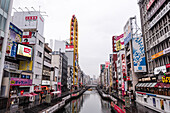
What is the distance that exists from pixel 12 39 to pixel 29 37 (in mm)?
7412

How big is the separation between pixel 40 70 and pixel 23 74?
1053 cm

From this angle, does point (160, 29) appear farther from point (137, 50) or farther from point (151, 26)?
point (137, 50)

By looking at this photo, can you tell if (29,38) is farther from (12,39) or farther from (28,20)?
(28,20)

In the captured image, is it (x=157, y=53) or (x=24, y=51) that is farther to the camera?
(x=157, y=53)

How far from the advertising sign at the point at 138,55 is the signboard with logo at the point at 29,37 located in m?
39.1

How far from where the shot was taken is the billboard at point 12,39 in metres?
35.2

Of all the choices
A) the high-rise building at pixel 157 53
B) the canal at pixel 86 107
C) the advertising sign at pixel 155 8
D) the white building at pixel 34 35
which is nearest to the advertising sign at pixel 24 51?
the white building at pixel 34 35

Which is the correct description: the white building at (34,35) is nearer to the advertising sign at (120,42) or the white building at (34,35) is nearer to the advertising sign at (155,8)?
the advertising sign at (155,8)

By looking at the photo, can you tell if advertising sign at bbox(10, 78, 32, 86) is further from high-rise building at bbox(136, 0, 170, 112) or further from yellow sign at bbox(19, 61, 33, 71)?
high-rise building at bbox(136, 0, 170, 112)

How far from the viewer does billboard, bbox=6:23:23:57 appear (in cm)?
3522

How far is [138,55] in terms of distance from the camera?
48.7m

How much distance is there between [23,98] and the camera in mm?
37125

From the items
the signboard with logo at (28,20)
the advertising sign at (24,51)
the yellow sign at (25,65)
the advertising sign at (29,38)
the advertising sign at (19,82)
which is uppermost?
the signboard with logo at (28,20)

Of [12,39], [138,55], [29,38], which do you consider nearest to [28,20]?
[29,38]
